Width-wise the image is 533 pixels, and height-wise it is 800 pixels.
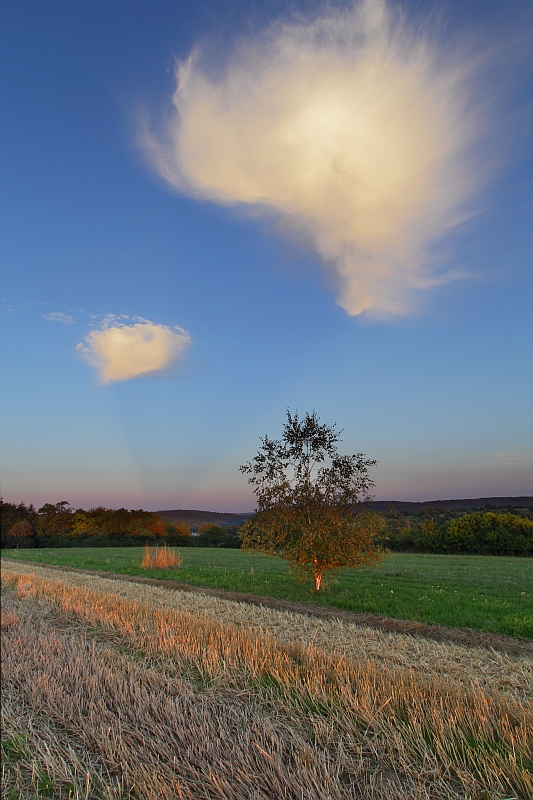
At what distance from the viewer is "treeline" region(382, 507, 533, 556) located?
55000 mm

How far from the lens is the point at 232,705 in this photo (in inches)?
232

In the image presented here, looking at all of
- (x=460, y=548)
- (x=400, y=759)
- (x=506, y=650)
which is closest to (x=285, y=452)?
(x=506, y=650)

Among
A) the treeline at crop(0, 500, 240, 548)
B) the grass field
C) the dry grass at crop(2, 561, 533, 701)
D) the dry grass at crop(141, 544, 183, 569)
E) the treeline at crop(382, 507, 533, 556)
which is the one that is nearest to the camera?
the dry grass at crop(2, 561, 533, 701)

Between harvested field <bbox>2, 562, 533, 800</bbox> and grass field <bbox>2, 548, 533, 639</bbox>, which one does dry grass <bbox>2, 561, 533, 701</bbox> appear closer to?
harvested field <bbox>2, 562, 533, 800</bbox>

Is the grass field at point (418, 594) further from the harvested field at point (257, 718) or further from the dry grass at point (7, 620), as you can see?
the dry grass at point (7, 620)

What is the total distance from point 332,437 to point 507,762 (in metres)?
14.2

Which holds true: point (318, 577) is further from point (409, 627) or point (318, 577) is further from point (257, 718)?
point (257, 718)

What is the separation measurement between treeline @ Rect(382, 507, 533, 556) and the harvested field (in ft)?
158

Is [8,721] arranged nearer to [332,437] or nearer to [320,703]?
[320,703]

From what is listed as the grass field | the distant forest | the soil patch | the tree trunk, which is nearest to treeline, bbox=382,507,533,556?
the distant forest

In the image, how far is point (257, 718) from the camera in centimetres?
534

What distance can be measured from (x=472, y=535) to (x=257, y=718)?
59633mm

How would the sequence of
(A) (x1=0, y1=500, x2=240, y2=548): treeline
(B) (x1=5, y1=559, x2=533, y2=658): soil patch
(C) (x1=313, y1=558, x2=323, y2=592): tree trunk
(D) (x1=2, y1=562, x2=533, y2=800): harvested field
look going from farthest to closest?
(A) (x1=0, y1=500, x2=240, y2=548): treeline
(C) (x1=313, y1=558, x2=323, y2=592): tree trunk
(B) (x1=5, y1=559, x2=533, y2=658): soil patch
(D) (x1=2, y1=562, x2=533, y2=800): harvested field

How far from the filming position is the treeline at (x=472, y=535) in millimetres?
55000
